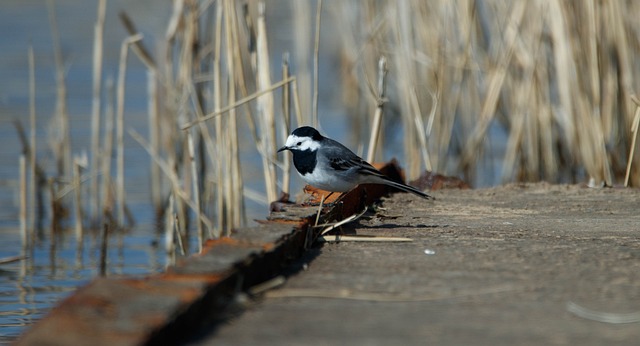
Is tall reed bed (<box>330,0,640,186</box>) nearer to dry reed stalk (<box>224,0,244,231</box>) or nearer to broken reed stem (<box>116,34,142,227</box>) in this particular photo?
dry reed stalk (<box>224,0,244,231</box>)

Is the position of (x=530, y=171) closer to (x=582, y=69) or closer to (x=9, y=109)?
(x=582, y=69)

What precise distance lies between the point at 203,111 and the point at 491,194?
2324 mm

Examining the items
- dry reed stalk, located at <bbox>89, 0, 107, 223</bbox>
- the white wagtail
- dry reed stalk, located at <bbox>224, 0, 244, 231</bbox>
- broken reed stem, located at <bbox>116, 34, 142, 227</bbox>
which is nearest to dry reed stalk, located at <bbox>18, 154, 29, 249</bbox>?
dry reed stalk, located at <bbox>89, 0, 107, 223</bbox>

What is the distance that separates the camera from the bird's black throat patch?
4.55 meters

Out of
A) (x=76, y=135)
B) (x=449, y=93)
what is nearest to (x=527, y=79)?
(x=449, y=93)

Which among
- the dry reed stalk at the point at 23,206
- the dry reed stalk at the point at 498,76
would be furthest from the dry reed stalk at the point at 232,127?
the dry reed stalk at the point at 498,76

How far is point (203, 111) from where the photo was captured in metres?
6.75

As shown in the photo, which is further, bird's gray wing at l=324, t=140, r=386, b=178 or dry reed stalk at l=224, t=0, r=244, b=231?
dry reed stalk at l=224, t=0, r=244, b=231

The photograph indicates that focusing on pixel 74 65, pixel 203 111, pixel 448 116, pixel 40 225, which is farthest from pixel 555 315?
pixel 74 65

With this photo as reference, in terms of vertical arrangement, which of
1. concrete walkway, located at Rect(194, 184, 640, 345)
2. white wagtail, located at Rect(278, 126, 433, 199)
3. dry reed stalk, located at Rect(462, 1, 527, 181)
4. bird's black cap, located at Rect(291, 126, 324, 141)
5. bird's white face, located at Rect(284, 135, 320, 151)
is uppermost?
dry reed stalk, located at Rect(462, 1, 527, 181)

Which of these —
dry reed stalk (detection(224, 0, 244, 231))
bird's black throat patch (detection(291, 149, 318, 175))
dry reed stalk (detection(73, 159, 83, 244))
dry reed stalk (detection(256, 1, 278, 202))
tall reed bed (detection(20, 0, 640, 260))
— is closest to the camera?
bird's black throat patch (detection(291, 149, 318, 175))

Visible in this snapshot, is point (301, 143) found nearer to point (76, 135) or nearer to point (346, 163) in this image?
point (346, 163)

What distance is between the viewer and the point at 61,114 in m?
6.87

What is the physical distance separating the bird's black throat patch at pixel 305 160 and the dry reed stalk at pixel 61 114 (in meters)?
2.51
